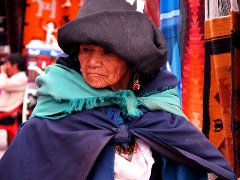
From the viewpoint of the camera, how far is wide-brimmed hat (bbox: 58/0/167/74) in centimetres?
179

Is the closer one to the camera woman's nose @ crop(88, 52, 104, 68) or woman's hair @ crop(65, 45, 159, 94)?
woman's nose @ crop(88, 52, 104, 68)

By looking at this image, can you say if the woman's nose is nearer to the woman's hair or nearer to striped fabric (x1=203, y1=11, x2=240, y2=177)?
the woman's hair

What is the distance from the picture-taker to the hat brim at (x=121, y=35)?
179cm

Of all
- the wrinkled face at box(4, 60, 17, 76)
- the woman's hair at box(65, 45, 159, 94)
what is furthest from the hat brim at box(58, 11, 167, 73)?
the wrinkled face at box(4, 60, 17, 76)

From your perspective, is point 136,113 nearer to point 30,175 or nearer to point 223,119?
point 30,175

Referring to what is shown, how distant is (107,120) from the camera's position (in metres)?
1.88

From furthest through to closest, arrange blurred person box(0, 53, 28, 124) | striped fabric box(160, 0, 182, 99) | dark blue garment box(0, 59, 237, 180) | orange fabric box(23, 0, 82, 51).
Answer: orange fabric box(23, 0, 82, 51) → blurred person box(0, 53, 28, 124) → striped fabric box(160, 0, 182, 99) → dark blue garment box(0, 59, 237, 180)

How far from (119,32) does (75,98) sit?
1.15 feet

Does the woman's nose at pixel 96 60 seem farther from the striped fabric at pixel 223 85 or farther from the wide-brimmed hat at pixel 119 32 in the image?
the striped fabric at pixel 223 85

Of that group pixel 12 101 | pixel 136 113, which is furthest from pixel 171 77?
pixel 12 101

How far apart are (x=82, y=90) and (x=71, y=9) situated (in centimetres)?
496

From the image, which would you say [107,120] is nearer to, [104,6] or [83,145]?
[83,145]

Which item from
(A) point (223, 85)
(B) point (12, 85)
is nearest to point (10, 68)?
(B) point (12, 85)

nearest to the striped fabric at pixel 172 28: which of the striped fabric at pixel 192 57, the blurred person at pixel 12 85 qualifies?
the striped fabric at pixel 192 57
